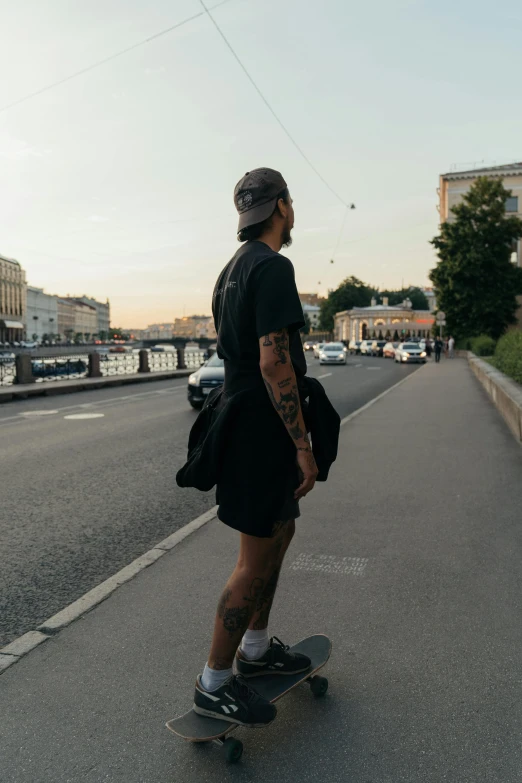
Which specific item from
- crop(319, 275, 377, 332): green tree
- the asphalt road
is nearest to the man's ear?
the asphalt road

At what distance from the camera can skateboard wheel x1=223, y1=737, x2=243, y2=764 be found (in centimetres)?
235

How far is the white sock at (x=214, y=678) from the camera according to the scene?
2.56m

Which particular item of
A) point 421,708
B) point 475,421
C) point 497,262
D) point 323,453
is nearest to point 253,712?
point 421,708

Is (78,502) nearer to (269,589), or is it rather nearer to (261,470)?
(269,589)

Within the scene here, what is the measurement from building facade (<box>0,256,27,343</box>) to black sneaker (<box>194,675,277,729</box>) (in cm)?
12276

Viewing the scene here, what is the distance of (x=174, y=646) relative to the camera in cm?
325

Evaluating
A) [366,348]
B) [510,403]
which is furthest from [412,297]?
[510,403]

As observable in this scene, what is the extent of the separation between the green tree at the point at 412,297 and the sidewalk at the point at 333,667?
597ft

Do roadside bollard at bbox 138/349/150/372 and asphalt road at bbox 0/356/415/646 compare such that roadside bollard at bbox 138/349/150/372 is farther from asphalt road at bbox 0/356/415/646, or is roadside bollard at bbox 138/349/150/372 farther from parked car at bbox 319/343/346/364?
asphalt road at bbox 0/356/415/646

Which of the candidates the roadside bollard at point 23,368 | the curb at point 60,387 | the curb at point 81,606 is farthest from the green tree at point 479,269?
the curb at point 81,606

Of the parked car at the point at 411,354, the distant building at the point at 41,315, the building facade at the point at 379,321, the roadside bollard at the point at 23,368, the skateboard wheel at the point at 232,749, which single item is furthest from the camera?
the distant building at the point at 41,315

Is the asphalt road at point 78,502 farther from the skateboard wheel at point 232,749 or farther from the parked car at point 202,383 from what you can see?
the skateboard wheel at point 232,749

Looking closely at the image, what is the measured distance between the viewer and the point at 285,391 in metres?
2.43

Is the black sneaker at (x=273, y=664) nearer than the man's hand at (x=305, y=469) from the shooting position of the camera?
No
